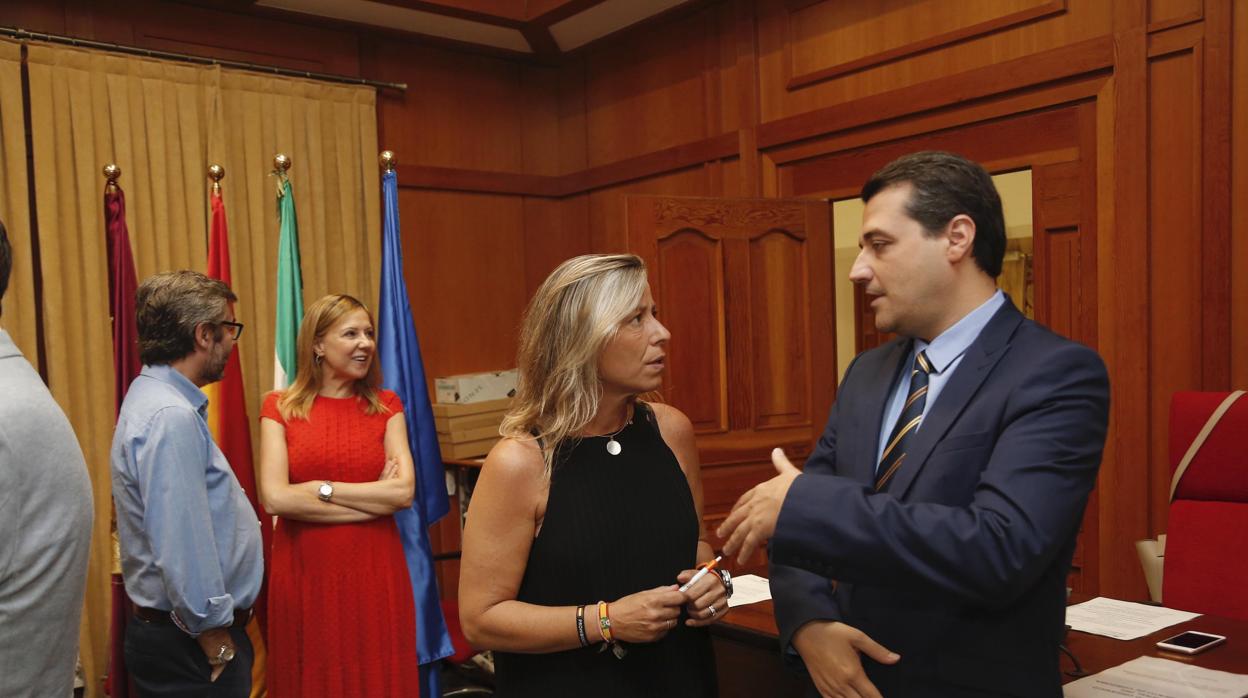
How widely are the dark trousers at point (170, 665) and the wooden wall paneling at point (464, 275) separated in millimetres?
2853

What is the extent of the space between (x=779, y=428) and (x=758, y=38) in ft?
6.25

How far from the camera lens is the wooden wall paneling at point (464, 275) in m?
5.16

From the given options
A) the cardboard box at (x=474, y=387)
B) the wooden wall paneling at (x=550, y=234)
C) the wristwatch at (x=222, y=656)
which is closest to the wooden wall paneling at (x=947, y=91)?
the wooden wall paneling at (x=550, y=234)

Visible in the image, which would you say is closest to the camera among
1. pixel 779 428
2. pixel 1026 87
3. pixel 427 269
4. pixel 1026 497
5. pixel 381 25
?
pixel 1026 497

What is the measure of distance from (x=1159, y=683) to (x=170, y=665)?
220cm

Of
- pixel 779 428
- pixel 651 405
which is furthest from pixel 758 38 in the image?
pixel 651 405

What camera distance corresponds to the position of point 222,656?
2348mm

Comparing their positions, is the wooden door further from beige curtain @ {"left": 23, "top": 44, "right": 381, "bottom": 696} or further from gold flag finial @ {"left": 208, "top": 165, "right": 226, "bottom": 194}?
beige curtain @ {"left": 23, "top": 44, "right": 381, "bottom": 696}

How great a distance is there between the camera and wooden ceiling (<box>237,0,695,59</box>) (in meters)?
4.51

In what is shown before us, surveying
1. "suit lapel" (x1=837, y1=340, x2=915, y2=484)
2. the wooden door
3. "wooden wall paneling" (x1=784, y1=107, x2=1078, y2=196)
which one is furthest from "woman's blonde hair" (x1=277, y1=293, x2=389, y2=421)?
"wooden wall paneling" (x1=784, y1=107, x2=1078, y2=196)

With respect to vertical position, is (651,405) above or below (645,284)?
below

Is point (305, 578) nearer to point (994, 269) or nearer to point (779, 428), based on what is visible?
point (779, 428)

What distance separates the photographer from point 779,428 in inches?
160

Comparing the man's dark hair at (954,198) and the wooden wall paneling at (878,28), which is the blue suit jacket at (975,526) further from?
the wooden wall paneling at (878,28)
